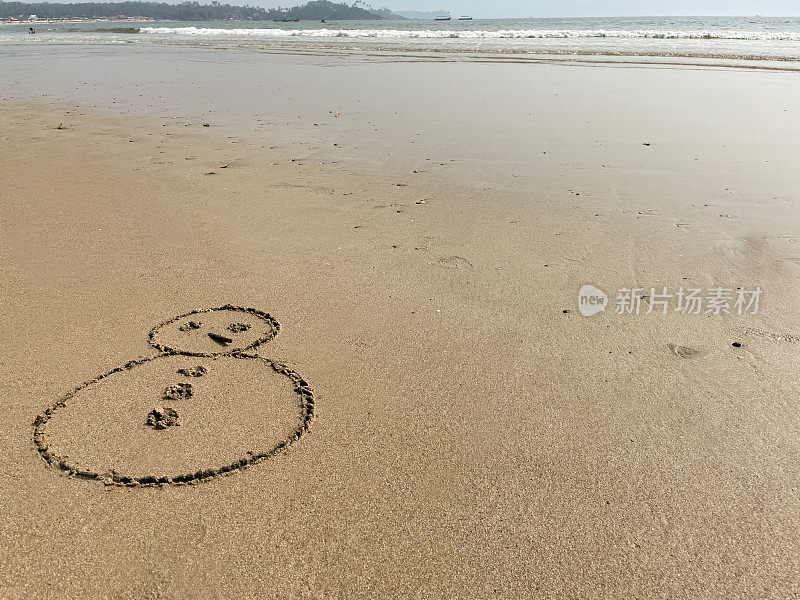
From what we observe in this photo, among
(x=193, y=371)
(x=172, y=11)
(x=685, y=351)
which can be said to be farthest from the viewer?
(x=172, y=11)

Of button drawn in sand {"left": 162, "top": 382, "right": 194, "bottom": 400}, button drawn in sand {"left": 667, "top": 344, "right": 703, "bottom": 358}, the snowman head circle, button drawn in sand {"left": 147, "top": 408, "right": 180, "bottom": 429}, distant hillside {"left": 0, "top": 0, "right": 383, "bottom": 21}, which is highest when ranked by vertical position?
distant hillside {"left": 0, "top": 0, "right": 383, "bottom": 21}

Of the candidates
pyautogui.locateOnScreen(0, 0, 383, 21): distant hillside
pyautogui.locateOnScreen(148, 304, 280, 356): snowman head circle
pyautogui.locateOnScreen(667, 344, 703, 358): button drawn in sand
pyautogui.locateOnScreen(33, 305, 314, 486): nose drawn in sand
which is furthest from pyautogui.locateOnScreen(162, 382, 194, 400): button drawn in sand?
pyautogui.locateOnScreen(0, 0, 383, 21): distant hillside

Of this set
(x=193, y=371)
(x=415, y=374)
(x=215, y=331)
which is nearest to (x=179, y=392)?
(x=193, y=371)

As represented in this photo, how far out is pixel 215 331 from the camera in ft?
8.20

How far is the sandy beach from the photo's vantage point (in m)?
1.52

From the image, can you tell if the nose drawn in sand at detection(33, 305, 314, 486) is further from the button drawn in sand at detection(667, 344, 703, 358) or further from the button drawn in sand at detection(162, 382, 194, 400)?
the button drawn in sand at detection(667, 344, 703, 358)

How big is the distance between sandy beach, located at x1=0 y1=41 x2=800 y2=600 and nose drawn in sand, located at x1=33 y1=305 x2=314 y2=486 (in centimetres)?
1

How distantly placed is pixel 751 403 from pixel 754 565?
0.74m

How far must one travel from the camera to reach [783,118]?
6594mm

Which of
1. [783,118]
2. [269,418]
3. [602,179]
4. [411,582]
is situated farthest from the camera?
[783,118]

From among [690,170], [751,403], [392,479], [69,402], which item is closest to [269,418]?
[392,479]

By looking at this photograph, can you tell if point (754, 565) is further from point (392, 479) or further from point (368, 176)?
point (368, 176)

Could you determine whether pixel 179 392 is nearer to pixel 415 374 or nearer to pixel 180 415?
pixel 180 415

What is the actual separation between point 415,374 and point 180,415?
33.4 inches
